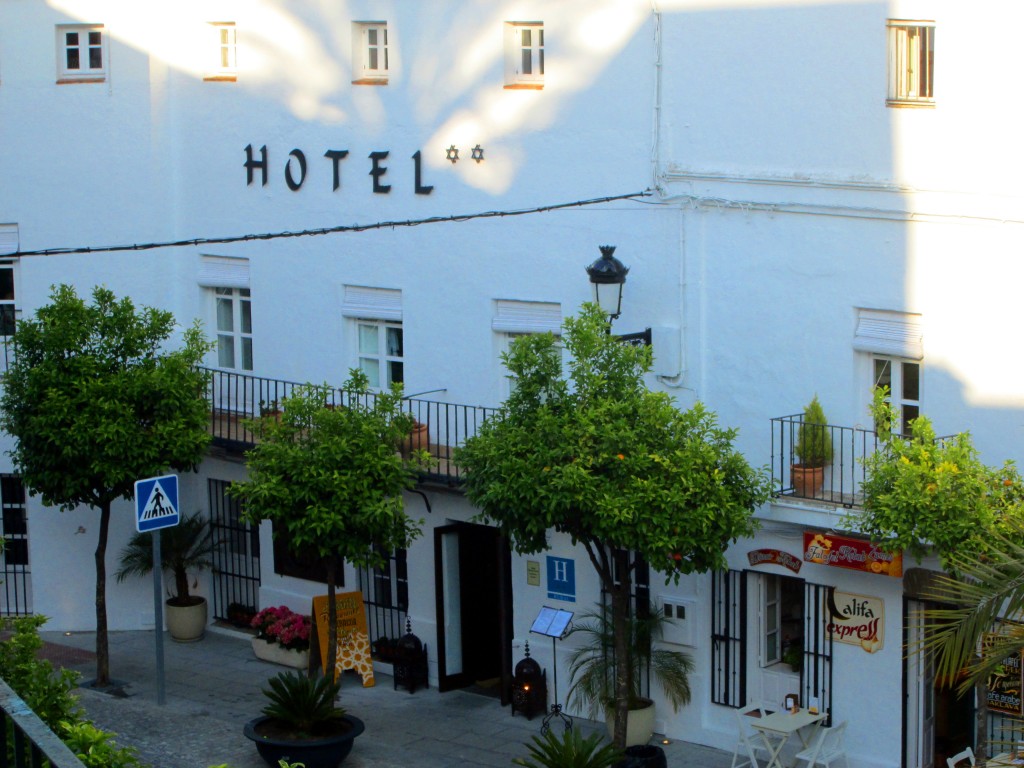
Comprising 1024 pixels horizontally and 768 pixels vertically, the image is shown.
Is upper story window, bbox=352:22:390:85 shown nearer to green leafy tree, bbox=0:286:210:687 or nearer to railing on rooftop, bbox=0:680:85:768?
green leafy tree, bbox=0:286:210:687

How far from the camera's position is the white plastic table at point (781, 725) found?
14727 millimetres

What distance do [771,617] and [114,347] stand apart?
7.90m

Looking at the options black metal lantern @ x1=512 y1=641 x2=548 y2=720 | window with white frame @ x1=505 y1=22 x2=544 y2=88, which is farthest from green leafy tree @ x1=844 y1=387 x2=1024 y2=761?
window with white frame @ x1=505 y1=22 x2=544 y2=88

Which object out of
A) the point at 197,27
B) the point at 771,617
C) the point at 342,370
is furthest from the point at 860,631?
the point at 197,27

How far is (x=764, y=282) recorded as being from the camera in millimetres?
15500

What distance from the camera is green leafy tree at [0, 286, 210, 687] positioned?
17672 mm

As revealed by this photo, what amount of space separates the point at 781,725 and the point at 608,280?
4615 millimetres

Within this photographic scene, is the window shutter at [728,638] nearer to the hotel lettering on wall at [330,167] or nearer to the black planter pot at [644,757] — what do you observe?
the black planter pot at [644,757]

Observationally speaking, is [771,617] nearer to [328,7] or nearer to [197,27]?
[328,7]

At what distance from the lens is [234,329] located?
21000 millimetres

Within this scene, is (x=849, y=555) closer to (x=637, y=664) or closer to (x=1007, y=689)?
(x=1007, y=689)

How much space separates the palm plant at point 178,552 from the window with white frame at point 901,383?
9.98m

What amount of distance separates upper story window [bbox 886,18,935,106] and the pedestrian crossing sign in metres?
8.38

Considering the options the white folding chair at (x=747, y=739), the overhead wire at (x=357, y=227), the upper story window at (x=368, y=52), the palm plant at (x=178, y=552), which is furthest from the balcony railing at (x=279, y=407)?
the white folding chair at (x=747, y=739)
